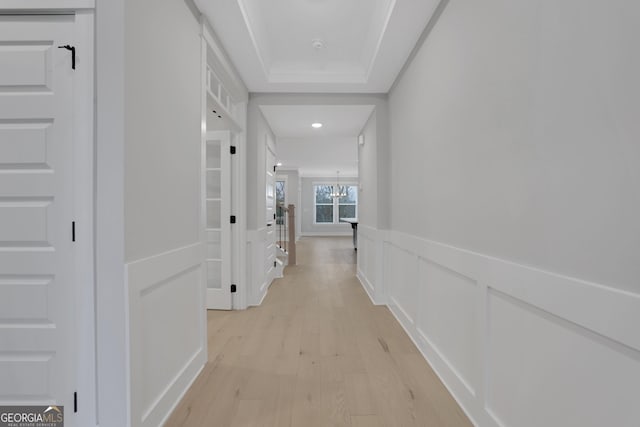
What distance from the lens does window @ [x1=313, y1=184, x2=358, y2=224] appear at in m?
13.0

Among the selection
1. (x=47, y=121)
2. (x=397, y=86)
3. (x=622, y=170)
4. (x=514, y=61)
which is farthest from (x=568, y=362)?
(x=397, y=86)

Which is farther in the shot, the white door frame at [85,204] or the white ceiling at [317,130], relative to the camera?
the white ceiling at [317,130]

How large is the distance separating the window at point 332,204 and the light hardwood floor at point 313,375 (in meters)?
9.48

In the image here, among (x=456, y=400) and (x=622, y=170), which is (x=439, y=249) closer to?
(x=456, y=400)

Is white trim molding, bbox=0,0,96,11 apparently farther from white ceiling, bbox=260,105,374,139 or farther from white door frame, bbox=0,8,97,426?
white ceiling, bbox=260,105,374,139

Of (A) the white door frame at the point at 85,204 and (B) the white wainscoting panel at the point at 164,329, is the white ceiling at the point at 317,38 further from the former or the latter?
(B) the white wainscoting panel at the point at 164,329

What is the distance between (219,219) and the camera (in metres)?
3.45

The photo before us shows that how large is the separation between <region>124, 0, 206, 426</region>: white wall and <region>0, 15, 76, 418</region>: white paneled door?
0.87 ft

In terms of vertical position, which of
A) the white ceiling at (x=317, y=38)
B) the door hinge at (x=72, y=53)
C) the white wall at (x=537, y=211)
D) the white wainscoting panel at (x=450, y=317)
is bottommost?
the white wainscoting panel at (x=450, y=317)

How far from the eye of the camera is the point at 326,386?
1.99 metres

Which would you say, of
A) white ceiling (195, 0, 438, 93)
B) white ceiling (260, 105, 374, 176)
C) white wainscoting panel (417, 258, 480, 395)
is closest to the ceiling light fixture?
white ceiling (195, 0, 438, 93)

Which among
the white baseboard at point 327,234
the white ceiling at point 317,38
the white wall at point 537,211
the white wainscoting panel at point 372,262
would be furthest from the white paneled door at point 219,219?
the white baseboard at point 327,234

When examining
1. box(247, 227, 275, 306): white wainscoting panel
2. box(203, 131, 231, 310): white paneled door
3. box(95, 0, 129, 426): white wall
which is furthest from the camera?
box(247, 227, 275, 306): white wainscoting panel

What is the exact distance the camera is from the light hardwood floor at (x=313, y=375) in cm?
171
